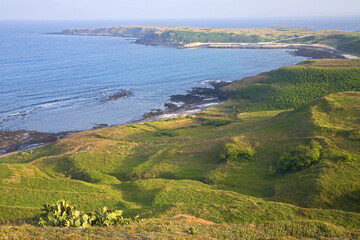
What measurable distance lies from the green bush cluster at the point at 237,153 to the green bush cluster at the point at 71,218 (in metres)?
16.7

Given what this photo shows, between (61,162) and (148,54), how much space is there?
389 feet

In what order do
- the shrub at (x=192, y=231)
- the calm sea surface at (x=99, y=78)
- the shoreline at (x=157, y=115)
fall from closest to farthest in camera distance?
1. the shrub at (x=192, y=231)
2. the shoreline at (x=157, y=115)
3. the calm sea surface at (x=99, y=78)

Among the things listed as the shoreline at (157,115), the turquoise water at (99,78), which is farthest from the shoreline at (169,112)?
the turquoise water at (99,78)

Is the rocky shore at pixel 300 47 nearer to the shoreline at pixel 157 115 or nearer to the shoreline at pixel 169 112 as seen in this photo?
the shoreline at pixel 169 112

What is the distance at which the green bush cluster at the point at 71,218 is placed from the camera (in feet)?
62.5

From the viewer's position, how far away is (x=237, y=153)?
34844mm

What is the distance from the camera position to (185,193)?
27.9m

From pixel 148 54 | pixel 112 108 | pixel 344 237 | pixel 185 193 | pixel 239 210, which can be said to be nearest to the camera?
pixel 344 237

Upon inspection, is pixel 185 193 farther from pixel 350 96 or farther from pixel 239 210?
pixel 350 96

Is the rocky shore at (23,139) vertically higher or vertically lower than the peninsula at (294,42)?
lower

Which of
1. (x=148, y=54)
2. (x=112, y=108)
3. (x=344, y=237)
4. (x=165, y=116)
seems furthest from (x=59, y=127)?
(x=148, y=54)

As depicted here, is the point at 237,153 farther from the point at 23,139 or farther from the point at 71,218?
the point at 23,139

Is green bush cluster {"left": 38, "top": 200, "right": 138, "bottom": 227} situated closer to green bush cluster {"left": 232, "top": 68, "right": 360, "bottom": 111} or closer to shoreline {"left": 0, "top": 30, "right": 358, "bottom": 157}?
shoreline {"left": 0, "top": 30, "right": 358, "bottom": 157}

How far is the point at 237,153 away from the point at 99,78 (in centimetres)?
7650
